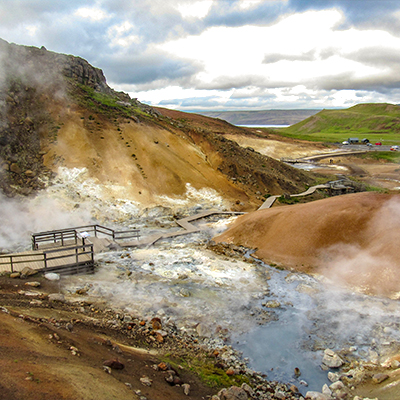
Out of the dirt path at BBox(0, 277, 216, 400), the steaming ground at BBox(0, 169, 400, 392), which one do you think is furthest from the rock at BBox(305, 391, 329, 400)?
the dirt path at BBox(0, 277, 216, 400)

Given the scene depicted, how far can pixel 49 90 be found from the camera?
107 feet

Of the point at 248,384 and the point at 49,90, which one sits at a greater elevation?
the point at 49,90

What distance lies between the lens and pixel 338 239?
1794 cm

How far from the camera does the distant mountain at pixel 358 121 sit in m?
134

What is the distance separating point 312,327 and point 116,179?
20.5m

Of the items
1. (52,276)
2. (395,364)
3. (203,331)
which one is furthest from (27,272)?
(395,364)

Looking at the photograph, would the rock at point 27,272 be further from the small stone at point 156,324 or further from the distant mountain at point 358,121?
the distant mountain at point 358,121

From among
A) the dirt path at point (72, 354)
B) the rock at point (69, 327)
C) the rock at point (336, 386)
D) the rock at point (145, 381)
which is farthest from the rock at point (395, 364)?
the rock at point (69, 327)

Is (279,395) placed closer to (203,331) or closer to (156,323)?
(203,331)

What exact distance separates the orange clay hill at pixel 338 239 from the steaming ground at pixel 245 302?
2.28ft

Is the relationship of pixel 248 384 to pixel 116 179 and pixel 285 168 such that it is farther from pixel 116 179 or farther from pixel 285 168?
pixel 285 168

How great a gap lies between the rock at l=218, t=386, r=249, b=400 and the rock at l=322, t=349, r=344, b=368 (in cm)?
358

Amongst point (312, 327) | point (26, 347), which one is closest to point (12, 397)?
point (26, 347)

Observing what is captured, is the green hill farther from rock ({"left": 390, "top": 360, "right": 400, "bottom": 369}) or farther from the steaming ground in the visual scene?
rock ({"left": 390, "top": 360, "right": 400, "bottom": 369})
